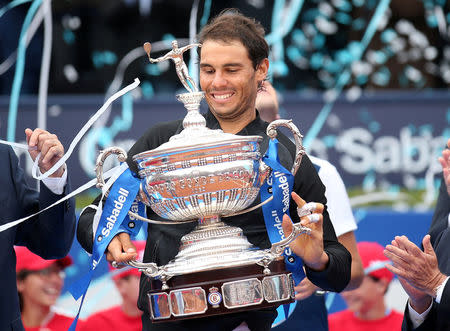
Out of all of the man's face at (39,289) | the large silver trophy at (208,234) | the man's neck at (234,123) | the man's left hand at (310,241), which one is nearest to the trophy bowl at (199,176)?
the large silver trophy at (208,234)

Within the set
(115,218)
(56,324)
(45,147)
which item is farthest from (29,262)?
(115,218)

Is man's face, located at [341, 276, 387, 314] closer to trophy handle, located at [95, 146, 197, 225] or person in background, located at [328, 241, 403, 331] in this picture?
person in background, located at [328, 241, 403, 331]

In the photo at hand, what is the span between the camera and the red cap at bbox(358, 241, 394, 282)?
3254mm

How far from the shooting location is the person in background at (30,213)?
1970 millimetres

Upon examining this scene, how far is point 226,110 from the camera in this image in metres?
1.96

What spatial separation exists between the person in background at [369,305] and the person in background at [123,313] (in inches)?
30.0

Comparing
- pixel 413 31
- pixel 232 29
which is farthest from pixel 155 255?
pixel 413 31

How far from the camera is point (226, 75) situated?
75.6 inches

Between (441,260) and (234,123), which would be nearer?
(234,123)

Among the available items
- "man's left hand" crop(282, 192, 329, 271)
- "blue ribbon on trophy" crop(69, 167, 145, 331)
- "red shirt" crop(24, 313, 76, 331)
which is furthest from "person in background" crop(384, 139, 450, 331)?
"red shirt" crop(24, 313, 76, 331)

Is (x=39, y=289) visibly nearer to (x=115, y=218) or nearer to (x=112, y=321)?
(x=112, y=321)

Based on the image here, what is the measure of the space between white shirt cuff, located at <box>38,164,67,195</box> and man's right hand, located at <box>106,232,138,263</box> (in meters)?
0.27

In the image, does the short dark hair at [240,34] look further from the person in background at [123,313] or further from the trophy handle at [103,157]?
the person in background at [123,313]

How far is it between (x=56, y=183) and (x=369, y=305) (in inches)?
64.3
